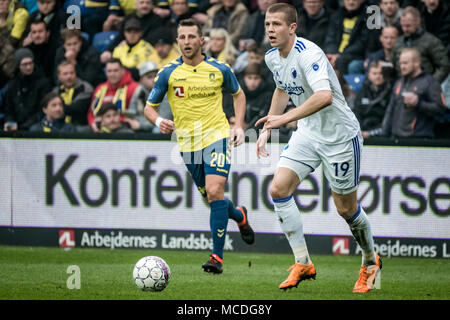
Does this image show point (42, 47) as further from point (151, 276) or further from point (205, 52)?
point (151, 276)

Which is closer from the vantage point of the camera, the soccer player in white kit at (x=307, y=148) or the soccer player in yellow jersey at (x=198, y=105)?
the soccer player in white kit at (x=307, y=148)

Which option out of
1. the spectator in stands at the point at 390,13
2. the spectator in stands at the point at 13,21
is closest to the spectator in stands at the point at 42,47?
the spectator in stands at the point at 13,21

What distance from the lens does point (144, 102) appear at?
479 inches

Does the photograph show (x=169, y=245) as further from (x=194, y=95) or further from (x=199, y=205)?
(x=194, y=95)

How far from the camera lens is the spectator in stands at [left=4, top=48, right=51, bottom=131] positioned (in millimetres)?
12703

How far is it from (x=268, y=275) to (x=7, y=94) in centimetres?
632

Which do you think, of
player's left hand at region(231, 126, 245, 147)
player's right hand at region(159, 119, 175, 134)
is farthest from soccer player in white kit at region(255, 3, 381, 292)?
player's right hand at region(159, 119, 175, 134)

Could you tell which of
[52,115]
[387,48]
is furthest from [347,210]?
[52,115]

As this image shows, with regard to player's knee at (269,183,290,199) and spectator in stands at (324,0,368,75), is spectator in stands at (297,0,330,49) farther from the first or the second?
player's knee at (269,183,290,199)

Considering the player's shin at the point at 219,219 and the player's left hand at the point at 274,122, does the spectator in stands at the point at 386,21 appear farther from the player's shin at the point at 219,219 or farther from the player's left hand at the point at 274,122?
the player's left hand at the point at 274,122

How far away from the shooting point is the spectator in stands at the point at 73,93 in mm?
12195

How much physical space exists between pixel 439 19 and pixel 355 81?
5.03ft

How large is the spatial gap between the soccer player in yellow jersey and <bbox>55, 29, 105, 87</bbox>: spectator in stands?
4.07 meters

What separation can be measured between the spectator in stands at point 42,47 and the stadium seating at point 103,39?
0.76m
